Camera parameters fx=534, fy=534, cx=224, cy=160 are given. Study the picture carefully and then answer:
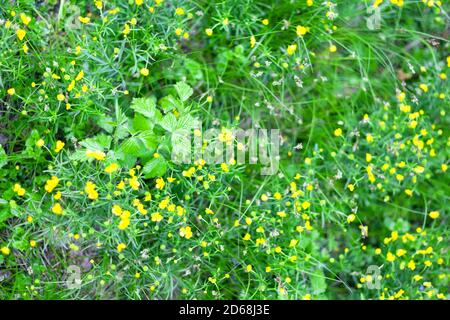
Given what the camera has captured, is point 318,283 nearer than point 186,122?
No

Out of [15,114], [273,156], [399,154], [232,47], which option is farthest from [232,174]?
[15,114]

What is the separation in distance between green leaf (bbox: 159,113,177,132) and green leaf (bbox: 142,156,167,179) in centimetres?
16

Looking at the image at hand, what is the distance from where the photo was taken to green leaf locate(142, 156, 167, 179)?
280 cm

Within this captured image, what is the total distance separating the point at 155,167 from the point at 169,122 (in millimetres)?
249

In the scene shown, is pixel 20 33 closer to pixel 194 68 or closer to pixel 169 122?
pixel 169 122

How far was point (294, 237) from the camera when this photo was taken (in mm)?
3066

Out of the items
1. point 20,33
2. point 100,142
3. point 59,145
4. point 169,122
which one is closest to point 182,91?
point 169,122

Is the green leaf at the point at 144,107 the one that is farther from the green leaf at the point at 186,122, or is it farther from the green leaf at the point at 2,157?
the green leaf at the point at 2,157

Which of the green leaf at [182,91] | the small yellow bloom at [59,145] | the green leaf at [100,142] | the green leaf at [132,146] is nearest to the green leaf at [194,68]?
the green leaf at [182,91]

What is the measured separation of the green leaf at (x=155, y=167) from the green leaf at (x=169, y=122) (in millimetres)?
164

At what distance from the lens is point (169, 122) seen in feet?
9.27

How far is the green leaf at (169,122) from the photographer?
111 inches

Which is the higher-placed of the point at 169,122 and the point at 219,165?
the point at 169,122

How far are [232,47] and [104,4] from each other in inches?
31.5
